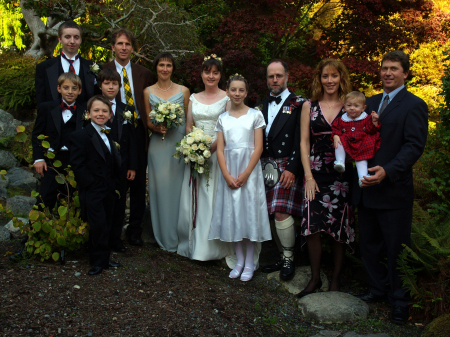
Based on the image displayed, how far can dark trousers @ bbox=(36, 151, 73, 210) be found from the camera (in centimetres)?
430

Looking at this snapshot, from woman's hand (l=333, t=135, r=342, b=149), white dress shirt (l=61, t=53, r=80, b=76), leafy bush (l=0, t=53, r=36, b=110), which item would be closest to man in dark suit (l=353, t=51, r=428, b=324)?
woman's hand (l=333, t=135, r=342, b=149)

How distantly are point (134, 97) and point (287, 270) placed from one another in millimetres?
2872

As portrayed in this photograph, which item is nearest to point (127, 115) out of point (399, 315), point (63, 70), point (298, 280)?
point (63, 70)

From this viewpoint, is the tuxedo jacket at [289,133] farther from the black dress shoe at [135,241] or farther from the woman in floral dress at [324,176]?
the black dress shoe at [135,241]

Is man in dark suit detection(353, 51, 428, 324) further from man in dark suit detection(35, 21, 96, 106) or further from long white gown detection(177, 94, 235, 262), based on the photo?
man in dark suit detection(35, 21, 96, 106)

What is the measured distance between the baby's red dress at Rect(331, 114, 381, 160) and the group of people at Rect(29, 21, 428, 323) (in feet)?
0.03

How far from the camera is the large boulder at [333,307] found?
148 inches

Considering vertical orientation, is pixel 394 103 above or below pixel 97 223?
above

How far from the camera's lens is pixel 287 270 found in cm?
438

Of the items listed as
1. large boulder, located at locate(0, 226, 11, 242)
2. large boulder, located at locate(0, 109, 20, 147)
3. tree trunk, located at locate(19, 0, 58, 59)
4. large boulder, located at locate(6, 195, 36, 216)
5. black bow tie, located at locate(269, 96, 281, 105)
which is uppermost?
tree trunk, located at locate(19, 0, 58, 59)

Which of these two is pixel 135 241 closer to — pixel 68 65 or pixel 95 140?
pixel 95 140

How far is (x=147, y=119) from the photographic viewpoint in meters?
5.12

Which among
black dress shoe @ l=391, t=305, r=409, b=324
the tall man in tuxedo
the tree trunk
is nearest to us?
black dress shoe @ l=391, t=305, r=409, b=324

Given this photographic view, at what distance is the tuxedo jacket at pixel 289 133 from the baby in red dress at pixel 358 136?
1.94 feet
